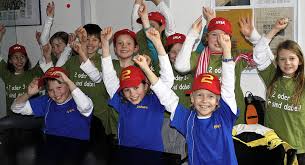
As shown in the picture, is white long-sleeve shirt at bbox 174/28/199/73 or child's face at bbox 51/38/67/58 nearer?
white long-sleeve shirt at bbox 174/28/199/73

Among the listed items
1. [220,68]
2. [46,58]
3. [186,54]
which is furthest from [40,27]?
[220,68]

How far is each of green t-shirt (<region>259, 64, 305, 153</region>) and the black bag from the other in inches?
4.0

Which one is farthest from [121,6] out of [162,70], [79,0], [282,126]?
[282,126]

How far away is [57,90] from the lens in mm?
2500

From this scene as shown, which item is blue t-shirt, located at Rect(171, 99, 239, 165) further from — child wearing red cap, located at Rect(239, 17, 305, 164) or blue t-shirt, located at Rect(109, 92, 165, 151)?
child wearing red cap, located at Rect(239, 17, 305, 164)

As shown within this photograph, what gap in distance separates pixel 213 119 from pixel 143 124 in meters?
0.41

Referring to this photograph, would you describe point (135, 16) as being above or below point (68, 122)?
above

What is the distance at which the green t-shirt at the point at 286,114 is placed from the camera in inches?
92.5

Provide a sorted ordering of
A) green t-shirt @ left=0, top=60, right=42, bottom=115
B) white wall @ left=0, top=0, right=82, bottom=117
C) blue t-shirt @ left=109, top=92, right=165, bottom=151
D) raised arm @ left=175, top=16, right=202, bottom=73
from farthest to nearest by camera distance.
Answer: white wall @ left=0, top=0, right=82, bottom=117 < green t-shirt @ left=0, top=60, right=42, bottom=115 < raised arm @ left=175, top=16, right=202, bottom=73 < blue t-shirt @ left=109, top=92, right=165, bottom=151

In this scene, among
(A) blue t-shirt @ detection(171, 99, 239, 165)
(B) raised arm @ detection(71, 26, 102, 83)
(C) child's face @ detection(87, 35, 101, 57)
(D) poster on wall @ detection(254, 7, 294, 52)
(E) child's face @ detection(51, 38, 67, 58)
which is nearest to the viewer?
(A) blue t-shirt @ detection(171, 99, 239, 165)

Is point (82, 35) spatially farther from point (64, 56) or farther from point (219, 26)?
point (219, 26)

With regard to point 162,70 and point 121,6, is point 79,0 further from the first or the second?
point 162,70

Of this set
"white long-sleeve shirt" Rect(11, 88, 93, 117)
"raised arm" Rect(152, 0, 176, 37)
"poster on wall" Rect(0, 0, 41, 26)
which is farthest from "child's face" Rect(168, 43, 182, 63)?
"poster on wall" Rect(0, 0, 41, 26)

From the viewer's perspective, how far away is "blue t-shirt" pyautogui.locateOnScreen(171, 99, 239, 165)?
1943 mm
